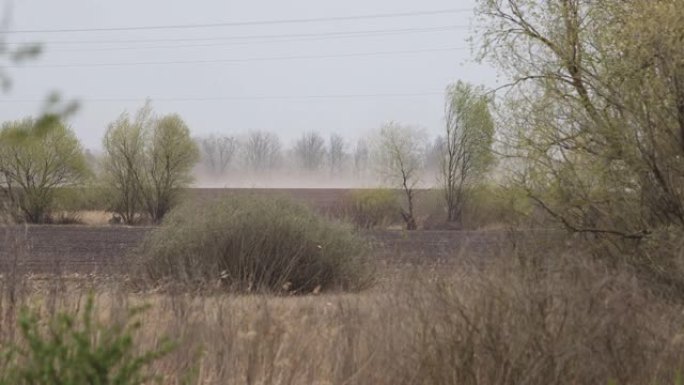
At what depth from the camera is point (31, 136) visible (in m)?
4.20

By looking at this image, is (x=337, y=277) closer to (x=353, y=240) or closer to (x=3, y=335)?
(x=353, y=240)

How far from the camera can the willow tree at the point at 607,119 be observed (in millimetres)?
11484

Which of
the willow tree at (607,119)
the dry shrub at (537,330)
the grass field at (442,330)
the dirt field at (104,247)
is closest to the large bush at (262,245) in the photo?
the dirt field at (104,247)

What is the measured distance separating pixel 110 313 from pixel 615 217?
7.16 meters

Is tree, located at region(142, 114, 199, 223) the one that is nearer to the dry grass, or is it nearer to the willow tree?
the willow tree

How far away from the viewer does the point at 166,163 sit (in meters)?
53.5

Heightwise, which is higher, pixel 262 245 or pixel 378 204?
pixel 378 204

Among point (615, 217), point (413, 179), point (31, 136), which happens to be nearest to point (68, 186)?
point (413, 179)

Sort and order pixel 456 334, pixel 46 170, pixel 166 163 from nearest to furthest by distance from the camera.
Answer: pixel 456 334, pixel 46 170, pixel 166 163

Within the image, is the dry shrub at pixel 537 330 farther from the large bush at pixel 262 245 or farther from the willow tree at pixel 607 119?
the large bush at pixel 262 245

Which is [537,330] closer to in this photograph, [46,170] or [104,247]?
[104,247]

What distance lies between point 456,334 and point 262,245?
11101 millimetres

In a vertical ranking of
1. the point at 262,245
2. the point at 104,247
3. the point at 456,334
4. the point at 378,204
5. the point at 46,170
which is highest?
the point at 46,170

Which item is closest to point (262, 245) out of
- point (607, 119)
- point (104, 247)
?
point (607, 119)
